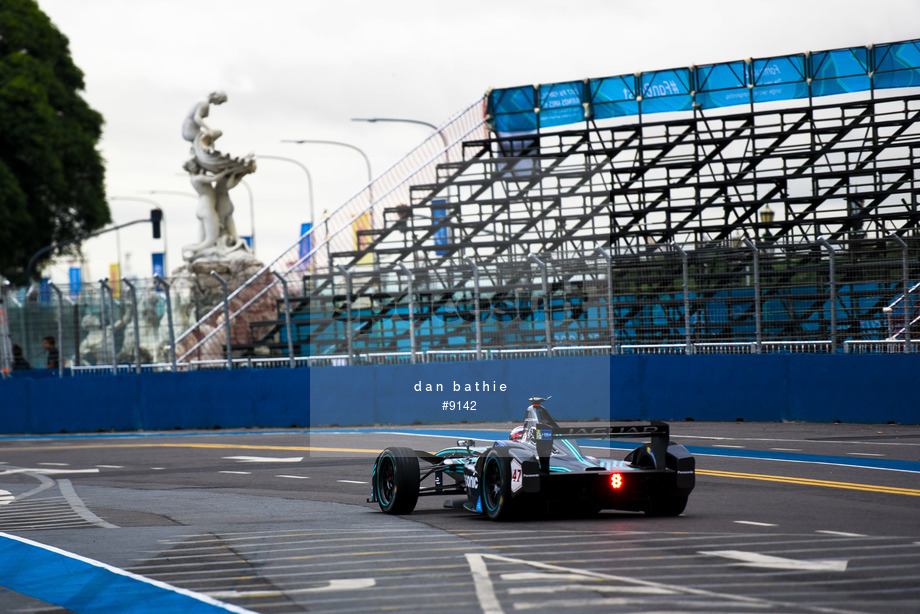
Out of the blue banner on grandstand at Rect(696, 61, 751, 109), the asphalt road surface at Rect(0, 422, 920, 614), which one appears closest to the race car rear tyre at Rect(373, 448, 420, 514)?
the asphalt road surface at Rect(0, 422, 920, 614)

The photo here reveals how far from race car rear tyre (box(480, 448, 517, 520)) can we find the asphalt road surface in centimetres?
19

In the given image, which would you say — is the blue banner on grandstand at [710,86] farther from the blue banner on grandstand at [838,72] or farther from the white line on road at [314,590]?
the white line on road at [314,590]

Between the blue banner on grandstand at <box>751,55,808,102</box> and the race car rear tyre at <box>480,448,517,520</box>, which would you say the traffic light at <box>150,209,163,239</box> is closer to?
the blue banner on grandstand at <box>751,55,808,102</box>

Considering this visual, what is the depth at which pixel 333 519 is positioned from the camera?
432 inches

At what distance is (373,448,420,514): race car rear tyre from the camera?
435 inches

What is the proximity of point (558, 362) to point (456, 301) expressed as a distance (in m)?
2.34

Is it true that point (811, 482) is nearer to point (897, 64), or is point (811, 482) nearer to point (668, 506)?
point (668, 506)

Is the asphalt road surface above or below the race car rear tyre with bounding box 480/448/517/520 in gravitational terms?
below

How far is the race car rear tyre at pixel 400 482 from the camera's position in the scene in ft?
36.3

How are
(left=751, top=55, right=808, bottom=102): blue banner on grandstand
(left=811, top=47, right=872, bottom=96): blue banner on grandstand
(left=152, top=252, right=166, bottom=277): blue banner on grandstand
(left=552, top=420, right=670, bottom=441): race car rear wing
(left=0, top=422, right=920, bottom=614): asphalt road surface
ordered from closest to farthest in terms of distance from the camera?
1. (left=0, top=422, right=920, bottom=614): asphalt road surface
2. (left=552, top=420, right=670, bottom=441): race car rear wing
3. (left=811, top=47, right=872, bottom=96): blue banner on grandstand
4. (left=751, top=55, right=808, bottom=102): blue banner on grandstand
5. (left=152, top=252, right=166, bottom=277): blue banner on grandstand

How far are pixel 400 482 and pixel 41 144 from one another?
4005 cm

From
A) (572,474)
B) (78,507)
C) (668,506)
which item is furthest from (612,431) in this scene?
(78,507)

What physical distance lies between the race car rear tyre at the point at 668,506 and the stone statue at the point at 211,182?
24069 millimetres

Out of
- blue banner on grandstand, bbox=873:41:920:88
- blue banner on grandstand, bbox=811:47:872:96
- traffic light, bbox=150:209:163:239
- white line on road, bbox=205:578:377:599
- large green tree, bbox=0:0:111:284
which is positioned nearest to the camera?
white line on road, bbox=205:578:377:599
